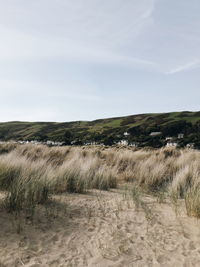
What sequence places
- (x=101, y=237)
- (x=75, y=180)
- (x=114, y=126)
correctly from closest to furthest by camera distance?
(x=101, y=237), (x=75, y=180), (x=114, y=126)

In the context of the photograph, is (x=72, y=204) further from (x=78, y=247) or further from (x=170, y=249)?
(x=170, y=249)

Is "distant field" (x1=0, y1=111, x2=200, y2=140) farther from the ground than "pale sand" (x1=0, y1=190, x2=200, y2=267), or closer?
farther from the ground

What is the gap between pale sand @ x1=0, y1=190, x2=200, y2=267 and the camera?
3049 millimetres

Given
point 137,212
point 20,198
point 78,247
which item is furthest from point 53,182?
point 78,247

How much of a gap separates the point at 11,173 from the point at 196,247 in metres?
4.77

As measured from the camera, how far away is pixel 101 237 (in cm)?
368

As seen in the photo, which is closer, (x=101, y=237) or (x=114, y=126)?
(x=101, y=237)

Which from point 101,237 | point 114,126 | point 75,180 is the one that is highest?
point 114,126

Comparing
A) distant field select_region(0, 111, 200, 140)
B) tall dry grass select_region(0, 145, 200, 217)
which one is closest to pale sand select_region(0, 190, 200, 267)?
tall dry grass select_region(0, 145, 200, 217)

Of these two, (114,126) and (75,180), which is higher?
(114,126)

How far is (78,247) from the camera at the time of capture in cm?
337

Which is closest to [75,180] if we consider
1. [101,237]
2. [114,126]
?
[101,237]

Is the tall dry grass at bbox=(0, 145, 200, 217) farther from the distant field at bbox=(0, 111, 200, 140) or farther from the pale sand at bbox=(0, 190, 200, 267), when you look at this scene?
the distant field at bbox=(0, 111, 200, 140)

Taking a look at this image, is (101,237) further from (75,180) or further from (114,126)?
(114,126)
